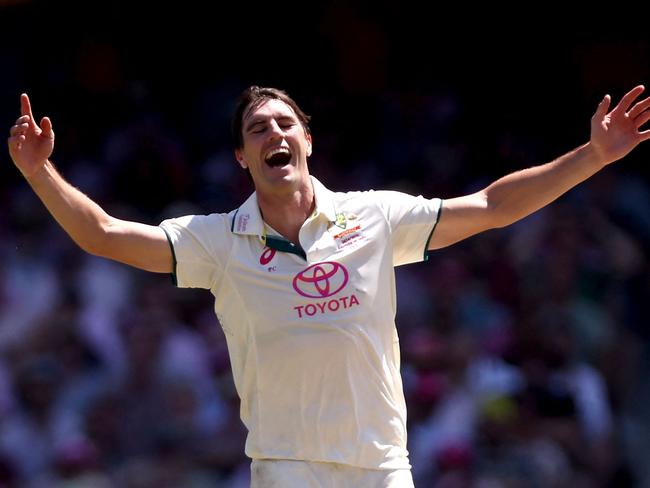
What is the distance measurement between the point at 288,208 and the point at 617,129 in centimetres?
122

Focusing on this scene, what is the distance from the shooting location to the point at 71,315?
872 cm

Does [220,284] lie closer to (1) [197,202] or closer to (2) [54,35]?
(1) [197,202]

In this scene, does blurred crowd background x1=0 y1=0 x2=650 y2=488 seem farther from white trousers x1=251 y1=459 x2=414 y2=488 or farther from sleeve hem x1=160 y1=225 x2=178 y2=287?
sleeve hem x1=160 y1=225 x2=178 y2=287

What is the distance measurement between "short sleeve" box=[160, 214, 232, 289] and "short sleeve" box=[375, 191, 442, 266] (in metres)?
0.59

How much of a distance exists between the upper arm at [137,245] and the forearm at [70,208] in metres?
0.03

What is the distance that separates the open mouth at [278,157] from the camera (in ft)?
16.9

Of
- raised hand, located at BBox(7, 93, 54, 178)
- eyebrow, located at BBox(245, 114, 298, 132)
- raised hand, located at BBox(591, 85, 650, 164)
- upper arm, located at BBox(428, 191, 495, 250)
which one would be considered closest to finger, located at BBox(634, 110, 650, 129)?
raised hand, located at BBox(591, 85, 650, 164)

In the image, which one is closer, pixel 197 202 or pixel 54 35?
pixel 197 202

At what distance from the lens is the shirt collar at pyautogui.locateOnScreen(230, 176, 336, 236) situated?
5.07 m

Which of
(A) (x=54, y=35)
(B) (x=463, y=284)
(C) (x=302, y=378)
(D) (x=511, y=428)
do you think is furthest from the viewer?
(A) (x=54, y=35)

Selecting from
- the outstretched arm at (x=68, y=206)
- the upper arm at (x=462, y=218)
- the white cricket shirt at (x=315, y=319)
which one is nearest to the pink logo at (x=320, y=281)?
the white cricket shirt at (x=315, y=319)

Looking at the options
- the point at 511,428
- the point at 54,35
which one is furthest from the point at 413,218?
the point at 54,35

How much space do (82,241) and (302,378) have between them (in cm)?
90

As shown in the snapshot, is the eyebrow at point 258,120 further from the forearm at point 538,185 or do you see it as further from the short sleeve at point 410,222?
the forearm at point 538,185
